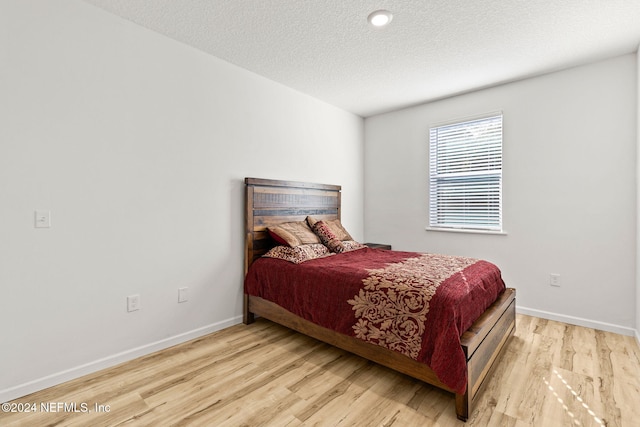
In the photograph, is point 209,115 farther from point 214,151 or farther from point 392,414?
point 392,414

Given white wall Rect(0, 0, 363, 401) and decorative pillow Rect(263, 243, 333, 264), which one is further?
decorative pillow Rect(263, 243, 333, 264)

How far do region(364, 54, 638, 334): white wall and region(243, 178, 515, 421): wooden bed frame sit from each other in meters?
0.93

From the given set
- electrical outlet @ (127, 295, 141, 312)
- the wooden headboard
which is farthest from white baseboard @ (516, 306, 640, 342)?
electrical outlet @ (127, 295, 141, 312)

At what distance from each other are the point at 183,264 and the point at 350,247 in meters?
1.68

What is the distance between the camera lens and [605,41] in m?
2.53

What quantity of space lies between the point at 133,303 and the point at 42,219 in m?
0.83

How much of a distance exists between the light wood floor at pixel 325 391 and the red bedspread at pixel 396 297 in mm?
284

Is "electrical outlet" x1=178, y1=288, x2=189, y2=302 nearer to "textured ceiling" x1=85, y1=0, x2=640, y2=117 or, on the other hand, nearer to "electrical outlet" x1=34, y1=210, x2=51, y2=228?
"electrical outlet" x1=34, y1=210, x2=51, y2=228

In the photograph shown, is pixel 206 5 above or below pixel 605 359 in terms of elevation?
above

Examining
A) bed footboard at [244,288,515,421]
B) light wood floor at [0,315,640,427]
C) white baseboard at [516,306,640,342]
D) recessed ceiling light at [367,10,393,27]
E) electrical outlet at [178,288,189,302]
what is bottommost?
light wood floor at [0,315,640,427]

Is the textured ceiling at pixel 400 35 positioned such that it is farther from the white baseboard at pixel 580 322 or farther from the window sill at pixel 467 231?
the white baseboard at pixel 580 322

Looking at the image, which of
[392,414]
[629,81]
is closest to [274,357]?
[392,414]

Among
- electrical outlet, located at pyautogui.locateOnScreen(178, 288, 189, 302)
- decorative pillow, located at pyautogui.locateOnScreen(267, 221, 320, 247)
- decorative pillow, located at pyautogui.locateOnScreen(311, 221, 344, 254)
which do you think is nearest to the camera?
electrical outlet, located at pyautogui.locateOnScreen(178, 288, 189, 302)

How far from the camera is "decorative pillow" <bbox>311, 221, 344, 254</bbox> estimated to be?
3238 millimetres
